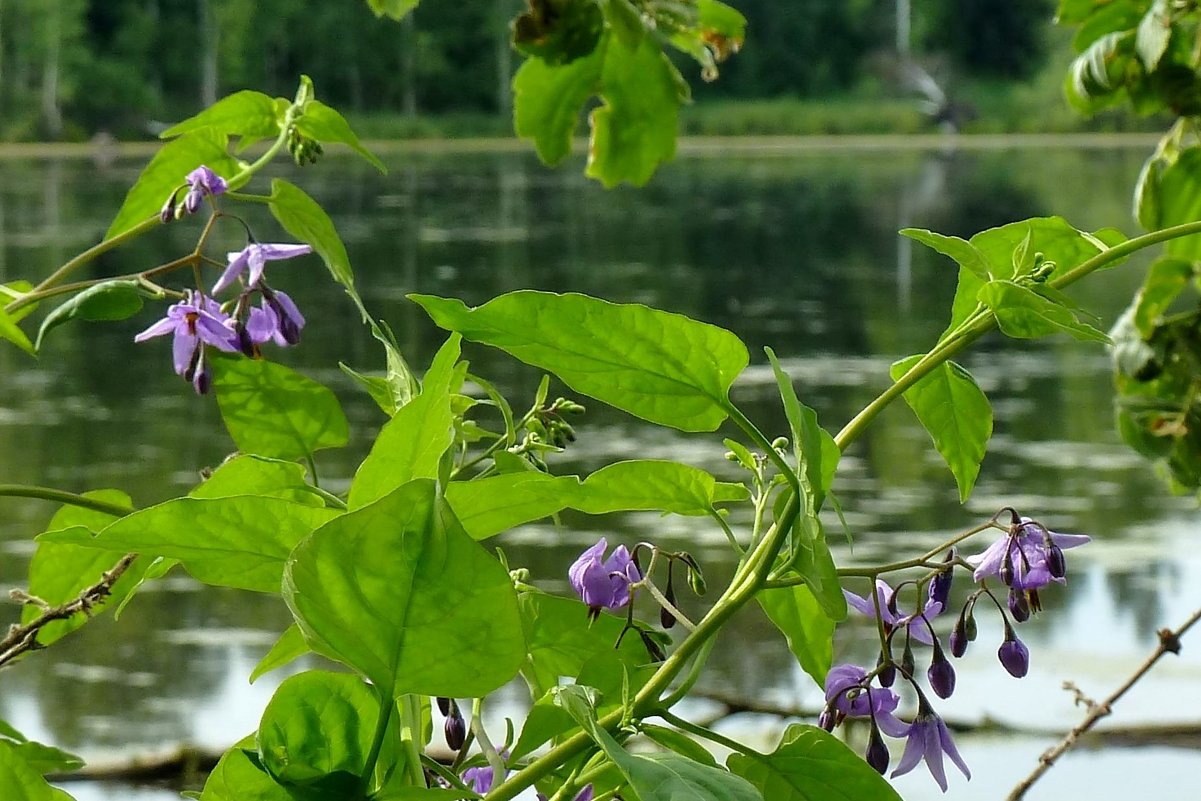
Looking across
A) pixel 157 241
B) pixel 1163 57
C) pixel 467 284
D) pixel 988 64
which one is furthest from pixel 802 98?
pixel 1163 57

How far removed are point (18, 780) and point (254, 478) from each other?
Answer: 0.10 m

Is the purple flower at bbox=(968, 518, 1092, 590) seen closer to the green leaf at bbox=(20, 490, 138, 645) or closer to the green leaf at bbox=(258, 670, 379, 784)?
the green leaf at bbox=(258, 670, 379, 784)

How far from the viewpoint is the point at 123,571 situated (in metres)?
0.57

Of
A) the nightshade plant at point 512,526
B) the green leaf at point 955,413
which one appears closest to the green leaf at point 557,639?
the nightshade plant at point 512,526

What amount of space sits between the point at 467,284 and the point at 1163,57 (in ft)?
26.8

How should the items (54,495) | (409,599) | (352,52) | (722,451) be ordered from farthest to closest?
(352,52) < (722,451) < (54,495) < (409,599)

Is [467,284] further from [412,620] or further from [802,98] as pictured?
[802,98]

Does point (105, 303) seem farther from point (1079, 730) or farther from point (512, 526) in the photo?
point (1079, 730)

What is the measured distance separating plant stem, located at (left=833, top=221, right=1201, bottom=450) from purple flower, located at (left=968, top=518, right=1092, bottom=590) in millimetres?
75

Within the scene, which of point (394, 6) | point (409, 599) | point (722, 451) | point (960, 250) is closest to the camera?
point (409, 599)

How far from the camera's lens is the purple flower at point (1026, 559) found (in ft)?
1.56

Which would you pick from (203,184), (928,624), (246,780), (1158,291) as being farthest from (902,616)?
(1158,291)

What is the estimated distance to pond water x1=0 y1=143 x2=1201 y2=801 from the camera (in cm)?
297

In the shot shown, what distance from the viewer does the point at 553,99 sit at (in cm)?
77
